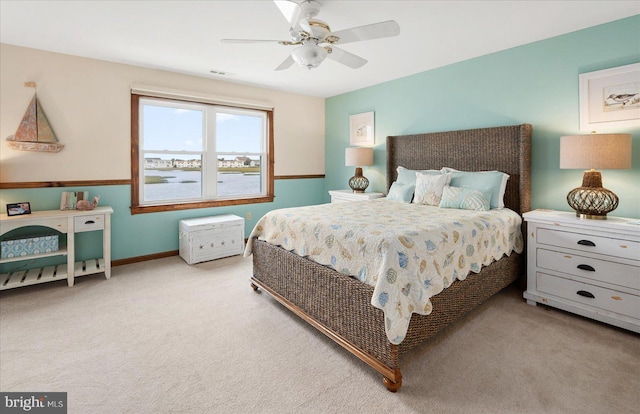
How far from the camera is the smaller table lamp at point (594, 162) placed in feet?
7.88

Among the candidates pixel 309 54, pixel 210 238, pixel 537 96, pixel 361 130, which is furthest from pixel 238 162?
pixel 537 96

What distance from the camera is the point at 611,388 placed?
1.74m

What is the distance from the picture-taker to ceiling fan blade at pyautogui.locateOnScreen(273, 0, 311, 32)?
6.24 ft

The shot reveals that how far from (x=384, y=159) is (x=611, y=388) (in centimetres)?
359

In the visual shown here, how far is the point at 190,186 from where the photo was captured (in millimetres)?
4539

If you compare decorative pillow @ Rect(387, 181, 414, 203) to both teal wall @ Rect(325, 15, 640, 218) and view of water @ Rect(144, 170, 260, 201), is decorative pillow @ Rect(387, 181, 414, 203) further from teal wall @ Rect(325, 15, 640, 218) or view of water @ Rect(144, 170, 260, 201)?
view of water @ Rect(144, 170, 260, 201)

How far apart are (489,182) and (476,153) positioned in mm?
526

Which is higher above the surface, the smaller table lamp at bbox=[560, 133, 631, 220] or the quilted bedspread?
the smaller table lamp at bbox=[560, 133, 631, 220]

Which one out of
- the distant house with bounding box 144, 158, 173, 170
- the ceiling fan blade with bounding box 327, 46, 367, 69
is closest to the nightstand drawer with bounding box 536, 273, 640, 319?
the ceiling fan blade with bounding box 327, 46, 367, 69

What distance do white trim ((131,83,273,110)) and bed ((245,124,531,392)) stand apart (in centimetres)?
249

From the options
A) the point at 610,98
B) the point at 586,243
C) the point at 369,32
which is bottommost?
the point at 586,243

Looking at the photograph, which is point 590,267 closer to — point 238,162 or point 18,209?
point 238,162

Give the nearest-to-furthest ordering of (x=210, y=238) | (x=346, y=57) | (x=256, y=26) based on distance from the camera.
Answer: (x=346, y=57)
(x=256, y=26)
(x=210, y=238)

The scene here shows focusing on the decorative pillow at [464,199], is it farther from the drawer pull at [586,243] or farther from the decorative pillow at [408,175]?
the drawer pull at [586,243]
